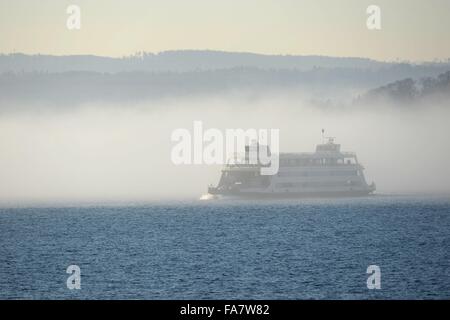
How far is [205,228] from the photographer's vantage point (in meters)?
94.3

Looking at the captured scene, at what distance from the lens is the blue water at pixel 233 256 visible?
52.4 metres

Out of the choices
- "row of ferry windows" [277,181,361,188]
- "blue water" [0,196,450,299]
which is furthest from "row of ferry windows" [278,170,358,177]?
"blue water" [0,196,450,299]

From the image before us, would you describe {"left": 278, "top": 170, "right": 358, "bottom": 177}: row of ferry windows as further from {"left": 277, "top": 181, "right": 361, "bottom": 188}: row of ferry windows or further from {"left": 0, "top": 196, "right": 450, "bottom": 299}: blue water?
{"left": 0, "top": 196, "right": 450, "bottom": 299}: blue water

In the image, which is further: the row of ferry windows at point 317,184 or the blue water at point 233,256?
the row of ferry windows at point 317,184

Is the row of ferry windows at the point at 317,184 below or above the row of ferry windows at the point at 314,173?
below

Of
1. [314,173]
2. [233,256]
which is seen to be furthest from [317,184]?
[233,256]

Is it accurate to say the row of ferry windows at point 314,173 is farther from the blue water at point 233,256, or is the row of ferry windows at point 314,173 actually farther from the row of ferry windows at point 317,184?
the blue water at point 233,256

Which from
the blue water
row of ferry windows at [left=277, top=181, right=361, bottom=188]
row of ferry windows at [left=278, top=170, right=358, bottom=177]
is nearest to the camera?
the blue water

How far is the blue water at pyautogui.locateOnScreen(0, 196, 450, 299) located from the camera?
172 ft

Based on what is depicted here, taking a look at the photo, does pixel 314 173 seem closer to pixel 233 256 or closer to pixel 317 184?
pixel 317 184

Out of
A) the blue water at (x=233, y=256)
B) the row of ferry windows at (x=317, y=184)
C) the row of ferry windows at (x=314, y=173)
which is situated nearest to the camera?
the blue water at (x=233, y=256)

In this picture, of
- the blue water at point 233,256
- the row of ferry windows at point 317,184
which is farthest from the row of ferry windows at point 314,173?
the blue water at point 233,256

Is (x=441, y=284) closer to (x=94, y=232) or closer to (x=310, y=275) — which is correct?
(x=310, y=275)
